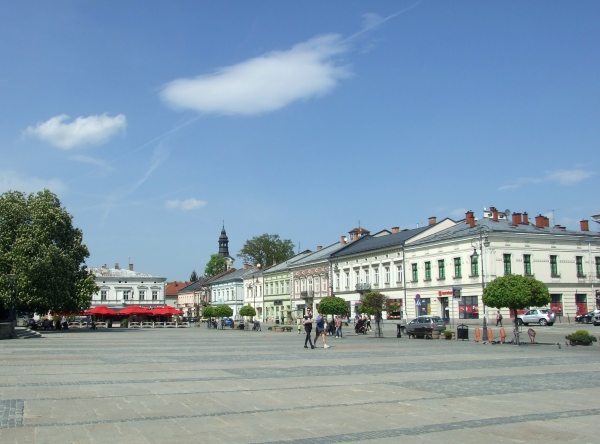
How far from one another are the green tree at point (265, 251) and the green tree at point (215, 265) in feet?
82.8

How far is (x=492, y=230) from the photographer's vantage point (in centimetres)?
5269

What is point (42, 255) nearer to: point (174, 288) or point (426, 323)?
point (426, 323)

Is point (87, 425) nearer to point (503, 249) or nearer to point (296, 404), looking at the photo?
point (296, 404)

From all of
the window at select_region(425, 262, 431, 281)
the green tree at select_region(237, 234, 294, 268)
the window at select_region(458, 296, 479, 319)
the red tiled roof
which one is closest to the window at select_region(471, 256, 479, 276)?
the window at select_region(458, 296, 479, 319)

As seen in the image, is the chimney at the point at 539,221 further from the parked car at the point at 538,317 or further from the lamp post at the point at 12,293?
the lamp post at the point at 12,293

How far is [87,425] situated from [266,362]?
1081 cm

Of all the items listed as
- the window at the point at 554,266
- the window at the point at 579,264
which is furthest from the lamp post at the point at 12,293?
the window at the point at 579,264

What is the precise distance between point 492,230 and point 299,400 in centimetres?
4412

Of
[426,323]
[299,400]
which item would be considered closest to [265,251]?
[426,323]

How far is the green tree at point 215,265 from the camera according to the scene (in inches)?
5295

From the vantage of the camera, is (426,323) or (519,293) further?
(426,323)

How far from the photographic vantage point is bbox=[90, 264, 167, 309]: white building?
99000mm

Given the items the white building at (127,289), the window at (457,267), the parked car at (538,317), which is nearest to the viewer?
the parked car at (538,317)

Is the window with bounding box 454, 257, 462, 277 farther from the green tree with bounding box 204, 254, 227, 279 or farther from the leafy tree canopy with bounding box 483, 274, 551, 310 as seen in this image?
the green tree with bounding box 204, 254, 227, 279
